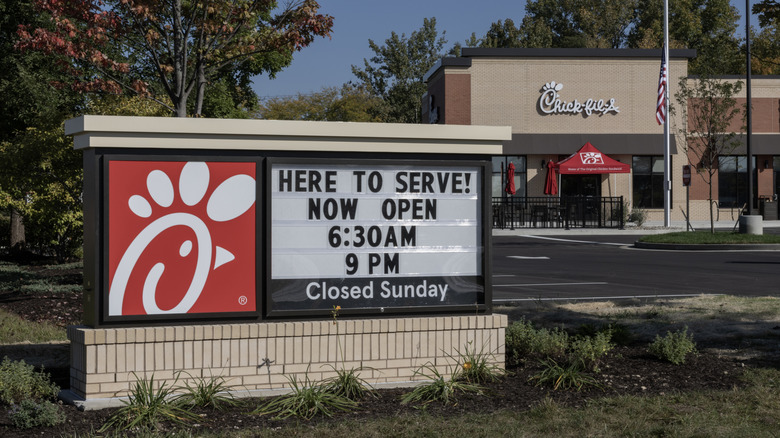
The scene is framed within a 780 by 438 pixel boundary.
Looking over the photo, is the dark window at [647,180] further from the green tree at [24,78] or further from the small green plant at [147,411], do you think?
the small green plant at [147,411]

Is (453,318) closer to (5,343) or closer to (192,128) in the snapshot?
(192,128)

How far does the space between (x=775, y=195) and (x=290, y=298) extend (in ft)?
155

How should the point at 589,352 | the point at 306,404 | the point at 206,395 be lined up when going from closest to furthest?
1. the point at 306,404
2. the point at 206,395
3. the point at 589,352

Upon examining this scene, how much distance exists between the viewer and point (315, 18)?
13.4 m

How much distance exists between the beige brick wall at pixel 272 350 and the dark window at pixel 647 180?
43013mm

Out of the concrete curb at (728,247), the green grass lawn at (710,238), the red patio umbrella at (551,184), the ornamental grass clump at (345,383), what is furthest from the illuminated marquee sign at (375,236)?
the red patio umbrella at (551,184)

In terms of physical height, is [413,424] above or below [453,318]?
below

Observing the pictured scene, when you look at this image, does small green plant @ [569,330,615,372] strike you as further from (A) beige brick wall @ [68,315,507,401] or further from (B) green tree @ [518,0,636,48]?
(B) green tree @ [518,0,636,48]

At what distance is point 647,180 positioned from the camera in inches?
1918

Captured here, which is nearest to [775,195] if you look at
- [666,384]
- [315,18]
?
[315,18]

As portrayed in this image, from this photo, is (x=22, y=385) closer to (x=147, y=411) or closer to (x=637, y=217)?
(x=147, y=411)

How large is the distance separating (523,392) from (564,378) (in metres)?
0.38

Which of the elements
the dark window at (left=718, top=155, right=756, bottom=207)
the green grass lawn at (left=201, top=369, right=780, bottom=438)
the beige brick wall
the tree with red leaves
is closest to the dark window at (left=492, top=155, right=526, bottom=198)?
the dark window at (left=718, top=155, right=756, bottom=207)

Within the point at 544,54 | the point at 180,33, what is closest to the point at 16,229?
the point at 180,33
